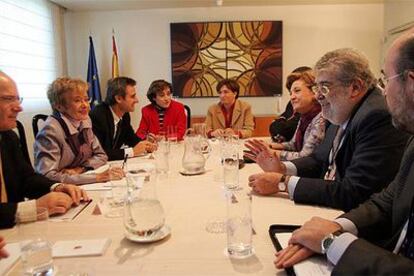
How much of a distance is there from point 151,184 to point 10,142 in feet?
3.33

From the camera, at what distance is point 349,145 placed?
62.2 inches

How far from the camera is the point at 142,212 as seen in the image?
1134 millimetres

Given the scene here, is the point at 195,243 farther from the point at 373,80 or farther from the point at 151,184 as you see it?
the point at 373,80

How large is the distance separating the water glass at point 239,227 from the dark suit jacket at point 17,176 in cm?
103

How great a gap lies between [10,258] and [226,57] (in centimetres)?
467

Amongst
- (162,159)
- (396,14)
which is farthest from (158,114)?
(396,14)

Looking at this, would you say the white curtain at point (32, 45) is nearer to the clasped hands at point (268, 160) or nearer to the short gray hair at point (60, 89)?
the short gray hair at point (60, 89)

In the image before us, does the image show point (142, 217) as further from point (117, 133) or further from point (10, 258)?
point (117, 133)

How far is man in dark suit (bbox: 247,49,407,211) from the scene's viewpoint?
55.7 inches

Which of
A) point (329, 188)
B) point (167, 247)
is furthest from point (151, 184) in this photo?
point (329, 188)

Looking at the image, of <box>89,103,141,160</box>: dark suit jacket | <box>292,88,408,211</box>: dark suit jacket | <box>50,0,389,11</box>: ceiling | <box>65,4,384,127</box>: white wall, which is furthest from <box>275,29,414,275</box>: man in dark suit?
<box>65,4,384,127</box>: white wall

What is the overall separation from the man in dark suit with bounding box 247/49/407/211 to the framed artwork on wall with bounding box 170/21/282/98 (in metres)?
3.58

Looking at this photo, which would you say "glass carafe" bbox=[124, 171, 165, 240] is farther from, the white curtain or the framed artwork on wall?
the framed artwork on wall

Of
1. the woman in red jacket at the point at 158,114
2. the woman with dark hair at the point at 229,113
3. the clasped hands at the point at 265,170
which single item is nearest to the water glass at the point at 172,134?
the woman in red jacket at the point at 158,114
